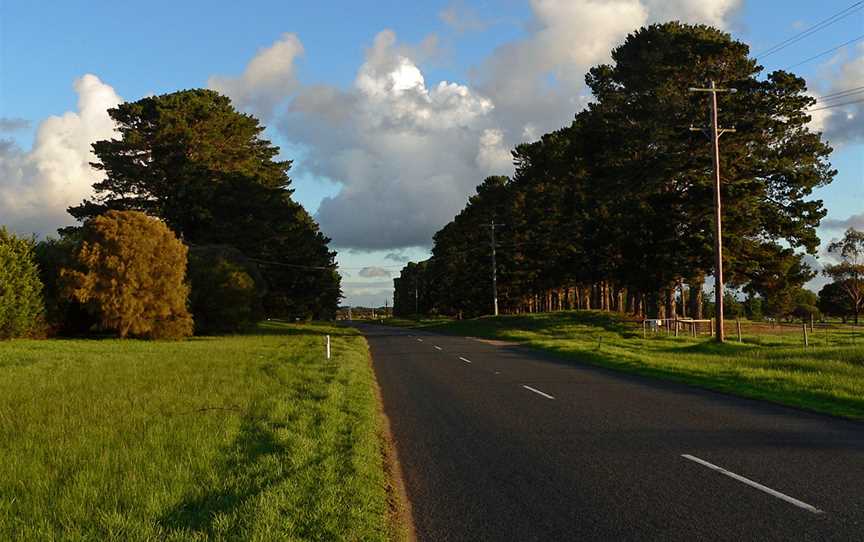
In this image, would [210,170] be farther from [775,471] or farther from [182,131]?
[775,471]

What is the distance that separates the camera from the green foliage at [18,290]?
3098 cm

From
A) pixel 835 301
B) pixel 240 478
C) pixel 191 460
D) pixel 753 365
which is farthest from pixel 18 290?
pixel 835 301

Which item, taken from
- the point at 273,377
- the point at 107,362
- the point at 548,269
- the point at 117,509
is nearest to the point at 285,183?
the point at 548,269

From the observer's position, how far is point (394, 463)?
801 centimetres

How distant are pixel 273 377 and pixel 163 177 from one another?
4107cm

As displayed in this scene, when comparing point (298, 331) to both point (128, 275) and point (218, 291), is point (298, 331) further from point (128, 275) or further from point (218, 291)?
point (128, 275)

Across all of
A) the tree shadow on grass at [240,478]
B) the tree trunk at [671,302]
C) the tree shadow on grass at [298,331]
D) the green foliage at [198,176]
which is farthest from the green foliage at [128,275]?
the tree trunk at [671,302]

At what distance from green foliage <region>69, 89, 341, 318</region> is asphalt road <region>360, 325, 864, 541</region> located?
4437 centimetres

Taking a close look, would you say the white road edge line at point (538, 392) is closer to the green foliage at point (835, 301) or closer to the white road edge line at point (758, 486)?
the white road edge line at point (758, 486)

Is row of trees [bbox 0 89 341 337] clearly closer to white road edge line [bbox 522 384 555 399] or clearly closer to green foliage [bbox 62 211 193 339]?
green foliage [bbox 62 211 193 339]

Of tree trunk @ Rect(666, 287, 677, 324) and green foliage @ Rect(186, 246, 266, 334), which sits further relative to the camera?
tree trunk @ Rect(666, 287, 677, 324)

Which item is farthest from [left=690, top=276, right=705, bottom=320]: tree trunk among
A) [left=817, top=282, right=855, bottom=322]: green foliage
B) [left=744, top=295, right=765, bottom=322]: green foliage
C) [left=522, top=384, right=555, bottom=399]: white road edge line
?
[left=744, top=295, right=765, bottom=322]: green foliage

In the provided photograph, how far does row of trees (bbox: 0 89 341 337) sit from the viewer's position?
112 feet

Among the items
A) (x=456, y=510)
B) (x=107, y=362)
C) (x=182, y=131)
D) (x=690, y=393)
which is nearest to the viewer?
(x=456, y=510)
